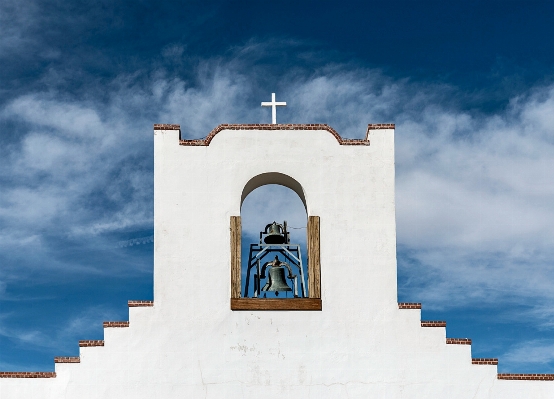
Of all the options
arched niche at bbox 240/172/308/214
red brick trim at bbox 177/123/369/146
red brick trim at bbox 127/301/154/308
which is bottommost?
red brick trim at bbox 127/301/154/308

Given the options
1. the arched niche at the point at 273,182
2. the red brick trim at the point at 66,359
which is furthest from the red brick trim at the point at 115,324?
the arched niche at the point at 273,182

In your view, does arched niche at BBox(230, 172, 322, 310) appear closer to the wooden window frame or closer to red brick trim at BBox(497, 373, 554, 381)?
the wooden window frame

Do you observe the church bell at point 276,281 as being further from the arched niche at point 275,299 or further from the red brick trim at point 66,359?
the red brick trim at point 66,359

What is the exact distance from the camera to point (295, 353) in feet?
56.7

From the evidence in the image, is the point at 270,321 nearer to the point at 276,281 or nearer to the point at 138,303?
the point at 276,281

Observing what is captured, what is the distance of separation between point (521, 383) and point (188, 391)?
6.08 m

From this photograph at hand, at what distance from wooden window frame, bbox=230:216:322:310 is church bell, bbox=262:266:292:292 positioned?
0.73 m

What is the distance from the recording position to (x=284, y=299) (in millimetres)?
17562

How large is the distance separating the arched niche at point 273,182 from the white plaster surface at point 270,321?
0.19m

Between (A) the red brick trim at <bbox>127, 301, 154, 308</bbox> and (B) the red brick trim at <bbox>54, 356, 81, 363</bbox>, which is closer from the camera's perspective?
(B) the red brick trim at <bbox>54, 356, 81, 363</bbox>

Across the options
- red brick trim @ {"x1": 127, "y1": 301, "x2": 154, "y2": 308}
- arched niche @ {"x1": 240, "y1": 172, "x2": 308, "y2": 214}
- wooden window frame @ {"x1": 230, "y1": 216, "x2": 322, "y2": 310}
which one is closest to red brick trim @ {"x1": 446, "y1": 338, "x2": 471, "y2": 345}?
wooden window frame @ {"x1": 230, "y1": 216, "x2": 322, "y2": 310}

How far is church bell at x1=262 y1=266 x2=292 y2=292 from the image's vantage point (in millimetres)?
18344

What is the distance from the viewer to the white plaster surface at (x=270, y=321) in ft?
56.2

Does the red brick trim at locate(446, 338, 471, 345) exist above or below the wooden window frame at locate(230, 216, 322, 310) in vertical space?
below
